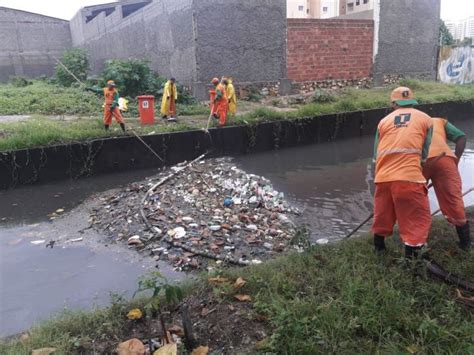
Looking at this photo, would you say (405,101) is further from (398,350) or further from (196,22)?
(196,22)

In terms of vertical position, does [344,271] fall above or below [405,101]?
below

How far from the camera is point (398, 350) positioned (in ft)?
8.33

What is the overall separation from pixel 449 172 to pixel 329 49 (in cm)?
1314

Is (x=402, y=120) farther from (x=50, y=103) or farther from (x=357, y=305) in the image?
(x=50, y=103)

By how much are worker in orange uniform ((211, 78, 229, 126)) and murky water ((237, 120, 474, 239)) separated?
1.15 metres

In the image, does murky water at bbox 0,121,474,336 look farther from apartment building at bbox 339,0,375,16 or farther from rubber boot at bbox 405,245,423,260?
apartment building at bbox 339,0,375,16

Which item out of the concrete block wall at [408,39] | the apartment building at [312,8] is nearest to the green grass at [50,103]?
the concrete block wall at [408,39]

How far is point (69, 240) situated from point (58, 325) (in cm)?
297

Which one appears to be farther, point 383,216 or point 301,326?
point 383,216

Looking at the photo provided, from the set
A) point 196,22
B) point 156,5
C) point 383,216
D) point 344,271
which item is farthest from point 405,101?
point 156,5

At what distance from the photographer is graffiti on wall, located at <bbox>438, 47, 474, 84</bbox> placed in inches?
775

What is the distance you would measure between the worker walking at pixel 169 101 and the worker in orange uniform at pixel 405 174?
332 inches

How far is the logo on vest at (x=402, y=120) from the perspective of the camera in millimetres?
3568

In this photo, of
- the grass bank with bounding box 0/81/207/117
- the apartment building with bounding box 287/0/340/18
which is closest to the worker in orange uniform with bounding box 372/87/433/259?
the grass bank with bounding box 0/81/207/117
